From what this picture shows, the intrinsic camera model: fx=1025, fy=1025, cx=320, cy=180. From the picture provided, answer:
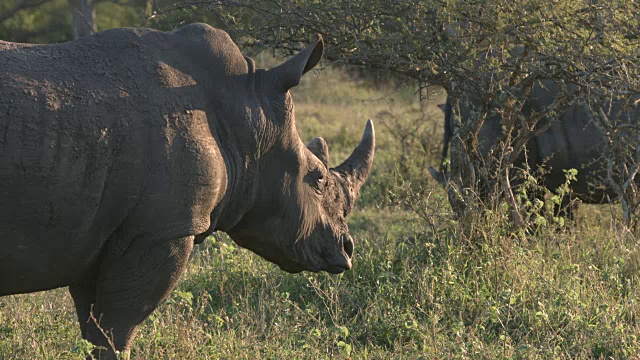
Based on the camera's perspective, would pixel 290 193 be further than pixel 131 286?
Yes

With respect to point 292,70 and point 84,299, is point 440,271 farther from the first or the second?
point 84,299

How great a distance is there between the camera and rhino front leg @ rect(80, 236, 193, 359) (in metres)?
3.97

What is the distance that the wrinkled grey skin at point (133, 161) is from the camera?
3.70 m

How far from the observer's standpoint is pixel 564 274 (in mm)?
5973

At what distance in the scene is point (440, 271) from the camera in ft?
19.8

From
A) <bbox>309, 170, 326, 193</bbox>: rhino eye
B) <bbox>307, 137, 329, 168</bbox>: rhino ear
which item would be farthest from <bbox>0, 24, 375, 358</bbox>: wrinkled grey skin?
<bbox>307, 137, 329, 168</bbox>: rhino ear

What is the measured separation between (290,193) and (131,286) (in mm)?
911

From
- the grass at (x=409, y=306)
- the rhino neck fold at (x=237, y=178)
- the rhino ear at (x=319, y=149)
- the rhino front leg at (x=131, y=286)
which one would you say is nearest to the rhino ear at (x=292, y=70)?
the rhino neck fold at (x=237, y=178)

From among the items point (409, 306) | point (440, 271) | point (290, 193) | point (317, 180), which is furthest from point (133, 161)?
point (440, 271)

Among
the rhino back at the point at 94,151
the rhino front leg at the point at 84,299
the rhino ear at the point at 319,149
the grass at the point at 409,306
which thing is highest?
the rhino back at the point at 94,151

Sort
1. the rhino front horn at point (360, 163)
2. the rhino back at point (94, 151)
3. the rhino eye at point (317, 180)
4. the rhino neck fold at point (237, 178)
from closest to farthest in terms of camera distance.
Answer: the rhino back at point (94, 151) < the rhino neck fold at point (237, 178) < the rhino eye at point (317, 180) < the rhino front horn at point (360, 163)

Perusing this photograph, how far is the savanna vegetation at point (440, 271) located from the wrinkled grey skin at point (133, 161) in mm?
707

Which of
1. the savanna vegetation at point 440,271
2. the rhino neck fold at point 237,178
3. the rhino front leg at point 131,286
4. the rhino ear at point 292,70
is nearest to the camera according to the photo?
the rhino front leg at point 131,286

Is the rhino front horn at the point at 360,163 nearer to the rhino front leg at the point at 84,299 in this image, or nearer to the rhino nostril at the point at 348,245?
the rhino nostril at the point at 348,245
